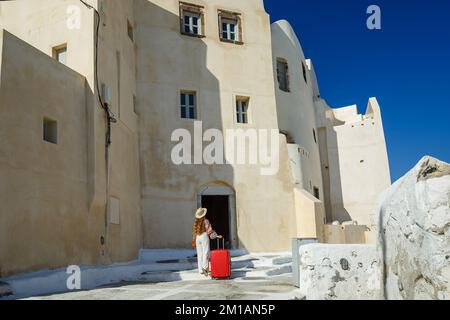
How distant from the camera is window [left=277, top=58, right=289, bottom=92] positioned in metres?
21.2

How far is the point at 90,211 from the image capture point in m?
11.4

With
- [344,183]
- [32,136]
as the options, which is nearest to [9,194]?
[32,136]

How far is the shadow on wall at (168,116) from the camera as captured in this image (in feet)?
51.2

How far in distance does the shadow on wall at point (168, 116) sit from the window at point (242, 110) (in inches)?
33.4

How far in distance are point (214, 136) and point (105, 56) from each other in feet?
17.5

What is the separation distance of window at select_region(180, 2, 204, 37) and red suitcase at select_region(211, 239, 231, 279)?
933cm

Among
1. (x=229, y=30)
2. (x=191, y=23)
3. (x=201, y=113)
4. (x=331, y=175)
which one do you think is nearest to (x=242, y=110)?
(x=201, y=113)

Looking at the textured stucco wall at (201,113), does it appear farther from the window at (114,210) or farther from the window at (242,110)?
the window at (114,210)

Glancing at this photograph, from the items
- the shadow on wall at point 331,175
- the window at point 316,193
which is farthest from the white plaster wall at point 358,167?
the window at point 316,193

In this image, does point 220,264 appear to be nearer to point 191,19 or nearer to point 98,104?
point 98,104

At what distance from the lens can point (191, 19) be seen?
58.1 ft

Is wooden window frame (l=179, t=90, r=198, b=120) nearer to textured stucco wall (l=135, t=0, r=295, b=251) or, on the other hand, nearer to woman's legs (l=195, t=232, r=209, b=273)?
textured stucco wall (l=135, t=0, r=295, b=251)
